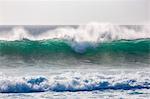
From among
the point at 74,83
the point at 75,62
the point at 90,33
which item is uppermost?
the point at 90,33

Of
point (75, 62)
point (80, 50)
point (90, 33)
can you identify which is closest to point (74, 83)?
point (75, 62)

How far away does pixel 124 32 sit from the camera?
2.34m

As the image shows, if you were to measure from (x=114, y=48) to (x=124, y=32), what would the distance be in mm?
156

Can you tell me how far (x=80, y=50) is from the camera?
2.32 metres

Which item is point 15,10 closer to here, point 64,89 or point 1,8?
point 1,8

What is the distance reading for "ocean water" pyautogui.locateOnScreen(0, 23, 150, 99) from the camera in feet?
7.52

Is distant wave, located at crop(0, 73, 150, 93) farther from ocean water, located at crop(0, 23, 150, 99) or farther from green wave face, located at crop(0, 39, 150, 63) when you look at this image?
green wave face, located at crop(0, 39, 150, 63)

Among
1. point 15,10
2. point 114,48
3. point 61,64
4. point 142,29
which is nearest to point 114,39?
point 114,48

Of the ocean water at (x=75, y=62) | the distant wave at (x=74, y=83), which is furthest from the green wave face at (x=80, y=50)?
the distant wave at (x=74, y=83)

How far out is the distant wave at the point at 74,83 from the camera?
229 centimetres

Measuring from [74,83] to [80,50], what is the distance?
0.27m

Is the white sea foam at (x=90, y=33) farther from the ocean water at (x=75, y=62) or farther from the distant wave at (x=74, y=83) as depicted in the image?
the distant wave at (x=74, y=83)

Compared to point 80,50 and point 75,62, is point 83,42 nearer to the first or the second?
point 80,50

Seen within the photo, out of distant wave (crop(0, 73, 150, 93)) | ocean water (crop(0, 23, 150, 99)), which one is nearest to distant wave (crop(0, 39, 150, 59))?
ocean water (crop(0, 23, 150, 99))
